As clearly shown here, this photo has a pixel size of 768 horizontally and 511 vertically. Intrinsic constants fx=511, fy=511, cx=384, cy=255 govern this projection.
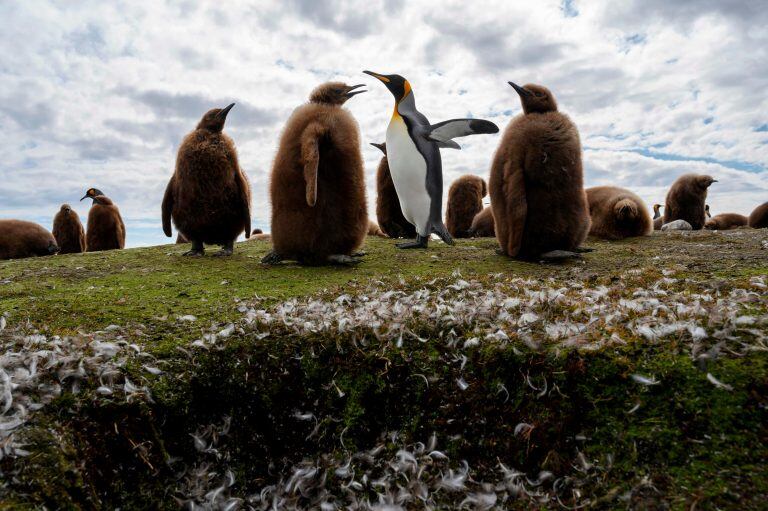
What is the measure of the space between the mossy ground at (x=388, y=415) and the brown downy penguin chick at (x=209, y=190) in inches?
104

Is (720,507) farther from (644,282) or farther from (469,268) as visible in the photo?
(469,268)

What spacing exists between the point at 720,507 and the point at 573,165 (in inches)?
153

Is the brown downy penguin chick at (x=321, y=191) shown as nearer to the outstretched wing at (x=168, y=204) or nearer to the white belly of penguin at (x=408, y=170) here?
the white belly of penguin at (x=408, y=170)

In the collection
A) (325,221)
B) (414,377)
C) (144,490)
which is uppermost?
(325,221)

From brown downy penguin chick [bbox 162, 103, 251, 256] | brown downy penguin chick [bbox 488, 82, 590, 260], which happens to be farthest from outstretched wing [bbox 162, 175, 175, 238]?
brown downy penguin chick [bbox 488, 82, 590, 260]

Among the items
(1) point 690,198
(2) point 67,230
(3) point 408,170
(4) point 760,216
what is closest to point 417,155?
(3) point 408,170

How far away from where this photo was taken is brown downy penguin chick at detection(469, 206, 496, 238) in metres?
9.67

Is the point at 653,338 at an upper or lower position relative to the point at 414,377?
upper

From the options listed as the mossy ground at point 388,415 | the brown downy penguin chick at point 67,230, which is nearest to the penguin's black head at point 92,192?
the brown downy penguin chick at point 67,230

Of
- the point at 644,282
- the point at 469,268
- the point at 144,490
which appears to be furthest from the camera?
the point at 469,268

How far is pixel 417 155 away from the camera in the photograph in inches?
260

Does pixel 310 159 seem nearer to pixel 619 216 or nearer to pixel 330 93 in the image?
pixel 330 93

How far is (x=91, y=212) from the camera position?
1062 cm

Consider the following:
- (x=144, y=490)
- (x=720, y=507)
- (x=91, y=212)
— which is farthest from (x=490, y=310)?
(x=91, y=212)
